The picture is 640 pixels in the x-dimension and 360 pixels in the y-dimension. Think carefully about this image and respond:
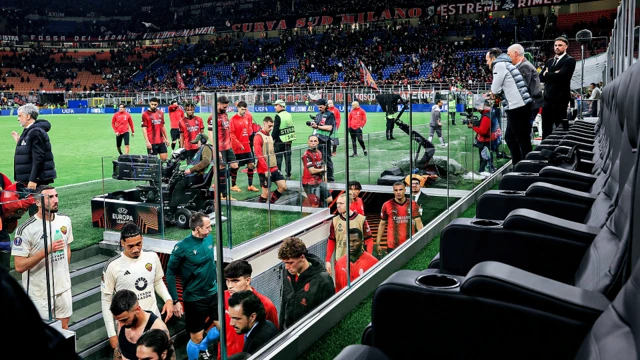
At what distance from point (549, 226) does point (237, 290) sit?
1.17m

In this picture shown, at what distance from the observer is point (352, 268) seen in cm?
293

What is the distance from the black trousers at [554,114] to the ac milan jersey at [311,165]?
8.69 ft

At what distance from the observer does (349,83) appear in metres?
31.5

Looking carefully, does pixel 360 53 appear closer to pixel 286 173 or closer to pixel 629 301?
pixel 286 173

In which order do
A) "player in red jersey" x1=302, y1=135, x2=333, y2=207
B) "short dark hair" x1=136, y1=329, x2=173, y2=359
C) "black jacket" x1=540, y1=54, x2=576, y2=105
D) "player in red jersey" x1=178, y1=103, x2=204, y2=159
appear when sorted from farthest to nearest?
"player in red jersey" x1=178, y1=103, x2=204, y2=159, "black jacket" x1=540, y1=54, x2=576, y2=105, "player in red jersey" x1=302, y1=135, x2=333, y2=207, "short dark hair" x1=136, y1=329, x2=173, y2=359

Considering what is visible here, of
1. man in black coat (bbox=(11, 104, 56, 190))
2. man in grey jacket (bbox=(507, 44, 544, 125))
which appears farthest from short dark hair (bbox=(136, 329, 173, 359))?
man in black coat (bbox=(11, 104, 56, 190))

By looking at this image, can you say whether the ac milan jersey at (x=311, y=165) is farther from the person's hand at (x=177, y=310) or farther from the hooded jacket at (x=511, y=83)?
the hooded jacket at (x=511, y=83)

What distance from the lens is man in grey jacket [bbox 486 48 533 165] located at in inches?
183

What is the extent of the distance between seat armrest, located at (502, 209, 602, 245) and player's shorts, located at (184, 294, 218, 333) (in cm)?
166

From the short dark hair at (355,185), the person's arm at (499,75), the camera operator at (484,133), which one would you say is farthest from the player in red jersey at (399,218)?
the camera operator at (484,133)

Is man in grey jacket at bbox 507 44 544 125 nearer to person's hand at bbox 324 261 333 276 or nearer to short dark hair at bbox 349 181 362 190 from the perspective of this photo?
short dark hair at bbox 349 181 362 190

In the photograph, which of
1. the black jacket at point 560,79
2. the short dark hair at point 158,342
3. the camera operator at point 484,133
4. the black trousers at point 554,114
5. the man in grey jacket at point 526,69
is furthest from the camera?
the camera operator at point 484,133

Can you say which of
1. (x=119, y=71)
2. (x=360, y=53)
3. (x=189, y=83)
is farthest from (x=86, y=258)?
(x=119, y=71)

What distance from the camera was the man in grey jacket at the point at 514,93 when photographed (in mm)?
4637
